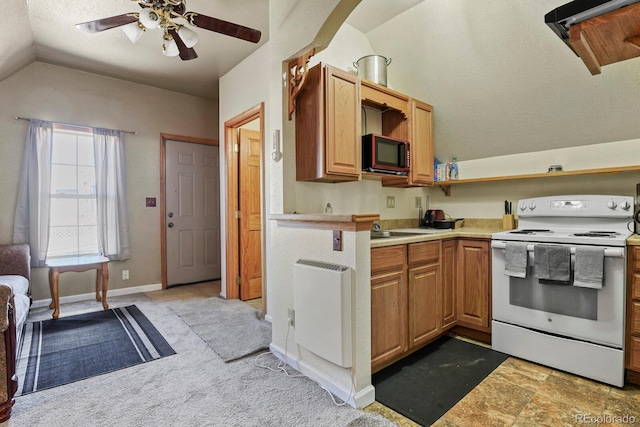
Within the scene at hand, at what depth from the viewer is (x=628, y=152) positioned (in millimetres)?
2439

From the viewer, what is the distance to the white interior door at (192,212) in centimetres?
452

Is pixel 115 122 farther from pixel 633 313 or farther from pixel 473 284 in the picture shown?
pixel 633 313

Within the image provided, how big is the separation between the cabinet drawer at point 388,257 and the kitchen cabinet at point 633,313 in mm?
1346

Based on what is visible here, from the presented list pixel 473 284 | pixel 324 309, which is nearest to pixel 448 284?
pixel 473 284

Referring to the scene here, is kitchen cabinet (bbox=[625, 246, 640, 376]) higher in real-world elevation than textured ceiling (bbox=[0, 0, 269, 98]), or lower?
lower

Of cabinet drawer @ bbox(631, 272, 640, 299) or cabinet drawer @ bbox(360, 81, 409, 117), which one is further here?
cabinet drawer @ bbox(360, 81, 409, 117)

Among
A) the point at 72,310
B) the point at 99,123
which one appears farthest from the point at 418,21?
the point at 72,310

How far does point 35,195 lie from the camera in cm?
346

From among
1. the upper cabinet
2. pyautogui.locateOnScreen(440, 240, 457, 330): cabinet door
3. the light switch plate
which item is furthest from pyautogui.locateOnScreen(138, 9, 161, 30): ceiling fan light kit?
pyautogui.locateOnScreen(440, 240, 457, 330): cabinet door

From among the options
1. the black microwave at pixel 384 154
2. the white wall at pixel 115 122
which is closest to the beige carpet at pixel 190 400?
the black microwave at pixel 384 154

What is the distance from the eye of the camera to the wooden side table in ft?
10.5

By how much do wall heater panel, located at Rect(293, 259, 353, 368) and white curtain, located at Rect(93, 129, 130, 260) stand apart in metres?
3.01

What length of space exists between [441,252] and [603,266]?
980 millimetres

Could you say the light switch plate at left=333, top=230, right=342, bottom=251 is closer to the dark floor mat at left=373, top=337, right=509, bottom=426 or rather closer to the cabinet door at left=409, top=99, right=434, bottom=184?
the dark floor mat at left=373, top=337, right=509, bottom=426
